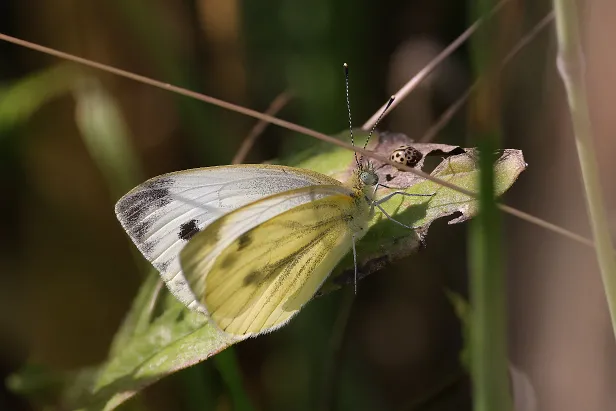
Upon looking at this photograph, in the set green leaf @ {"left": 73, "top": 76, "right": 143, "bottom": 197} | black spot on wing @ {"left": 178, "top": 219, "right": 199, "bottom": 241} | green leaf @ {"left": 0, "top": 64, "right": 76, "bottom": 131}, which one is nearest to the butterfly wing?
black spot on wing @ {"left": 178, "top": 219, "right": 199, "bottom": 241}

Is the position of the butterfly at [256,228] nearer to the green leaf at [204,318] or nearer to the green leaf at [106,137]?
the green leaf at [204,318]

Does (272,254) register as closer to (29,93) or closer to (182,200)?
(182,200)

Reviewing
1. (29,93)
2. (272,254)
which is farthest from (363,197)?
(29,93)

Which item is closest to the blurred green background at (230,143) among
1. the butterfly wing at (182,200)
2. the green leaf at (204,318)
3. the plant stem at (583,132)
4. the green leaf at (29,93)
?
the green leaf at (29,93)

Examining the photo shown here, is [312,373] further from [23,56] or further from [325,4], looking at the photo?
[23,56]

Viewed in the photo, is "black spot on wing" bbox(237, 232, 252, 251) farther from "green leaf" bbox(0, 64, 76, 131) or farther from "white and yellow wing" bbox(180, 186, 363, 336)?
"green leaf" bbox(0, 64, 76, 131)

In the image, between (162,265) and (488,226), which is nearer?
(488,226)

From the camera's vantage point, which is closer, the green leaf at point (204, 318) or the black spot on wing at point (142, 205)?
the green leaf at point (204, 318)
